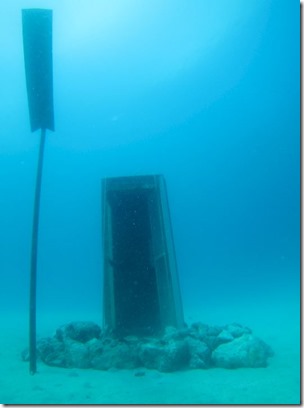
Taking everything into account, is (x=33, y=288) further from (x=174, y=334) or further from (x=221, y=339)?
(x=221, y=339)

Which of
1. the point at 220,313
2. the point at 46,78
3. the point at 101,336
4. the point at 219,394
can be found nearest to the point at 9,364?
the point at 101,336

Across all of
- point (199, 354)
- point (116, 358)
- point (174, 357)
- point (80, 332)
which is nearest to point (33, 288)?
point (116, 358)

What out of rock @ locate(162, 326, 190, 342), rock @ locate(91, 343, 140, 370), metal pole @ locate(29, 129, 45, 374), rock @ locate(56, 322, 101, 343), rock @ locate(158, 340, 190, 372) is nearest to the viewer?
metal pole @ locate(29, 129, 45, 374)

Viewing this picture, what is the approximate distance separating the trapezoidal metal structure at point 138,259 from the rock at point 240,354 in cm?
159

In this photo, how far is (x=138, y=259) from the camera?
934 cm

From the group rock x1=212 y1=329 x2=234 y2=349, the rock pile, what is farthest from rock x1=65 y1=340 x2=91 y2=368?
rock x1=212 y1=329 x2=234 y2=349

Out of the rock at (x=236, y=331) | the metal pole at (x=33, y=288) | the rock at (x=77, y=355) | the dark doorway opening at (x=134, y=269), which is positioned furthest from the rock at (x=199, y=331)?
the metal pole at (x=33, y=288)

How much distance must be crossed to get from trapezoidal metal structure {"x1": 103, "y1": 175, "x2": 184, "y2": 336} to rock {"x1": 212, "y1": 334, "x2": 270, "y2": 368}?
5.22 ft

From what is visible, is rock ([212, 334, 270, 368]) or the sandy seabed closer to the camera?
the sandy seabed

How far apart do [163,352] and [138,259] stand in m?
2.55

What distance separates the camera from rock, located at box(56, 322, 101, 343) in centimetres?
884

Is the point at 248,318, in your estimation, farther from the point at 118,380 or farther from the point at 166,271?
the point at 118,380

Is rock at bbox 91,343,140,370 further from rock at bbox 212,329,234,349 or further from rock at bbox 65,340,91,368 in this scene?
rock at bbox 212,329,234,349

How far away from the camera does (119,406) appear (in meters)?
5.46
